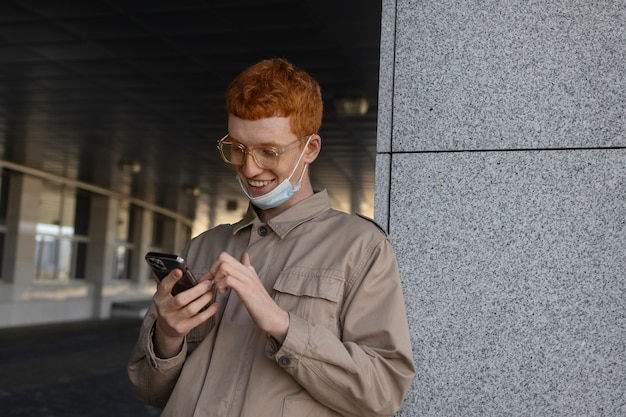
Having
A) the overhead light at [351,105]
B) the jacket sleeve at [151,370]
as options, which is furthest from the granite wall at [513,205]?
the overhead light at [351,105]

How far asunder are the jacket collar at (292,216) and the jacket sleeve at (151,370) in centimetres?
34

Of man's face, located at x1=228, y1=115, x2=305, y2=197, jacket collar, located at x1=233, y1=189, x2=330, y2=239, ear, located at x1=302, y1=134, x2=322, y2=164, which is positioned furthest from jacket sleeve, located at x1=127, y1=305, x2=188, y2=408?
ear, located at x1=302, y1=134, x2=322, y2=164

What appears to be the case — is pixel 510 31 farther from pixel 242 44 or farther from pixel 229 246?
pixel 242 44

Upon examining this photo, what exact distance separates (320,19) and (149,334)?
5.37m

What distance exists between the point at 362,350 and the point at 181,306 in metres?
0.44

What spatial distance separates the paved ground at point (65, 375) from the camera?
737 centimetres

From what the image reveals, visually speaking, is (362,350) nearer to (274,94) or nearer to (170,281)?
(170,281)

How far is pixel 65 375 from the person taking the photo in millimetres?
9625

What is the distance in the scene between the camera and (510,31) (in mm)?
2707

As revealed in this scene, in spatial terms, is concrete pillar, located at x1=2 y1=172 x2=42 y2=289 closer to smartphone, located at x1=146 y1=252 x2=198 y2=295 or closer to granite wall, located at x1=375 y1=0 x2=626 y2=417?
granite wall, located at x1=375 y1=0 x2=626 y2=417

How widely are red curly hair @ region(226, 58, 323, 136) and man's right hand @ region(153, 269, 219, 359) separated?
1.36ft

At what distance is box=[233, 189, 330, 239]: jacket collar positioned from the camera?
179 centimetres

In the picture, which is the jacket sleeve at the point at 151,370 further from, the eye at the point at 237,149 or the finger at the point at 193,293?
the eye at the point at 237,149

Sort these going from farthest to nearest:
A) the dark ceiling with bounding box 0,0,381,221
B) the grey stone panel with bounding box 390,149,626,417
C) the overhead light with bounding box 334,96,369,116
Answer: the overhead light with bounding box 334,96,369,116 < the dark ceiling with bounding box 0,0,381,221 < the grey stone panel with bounding box 390,149,626,417
